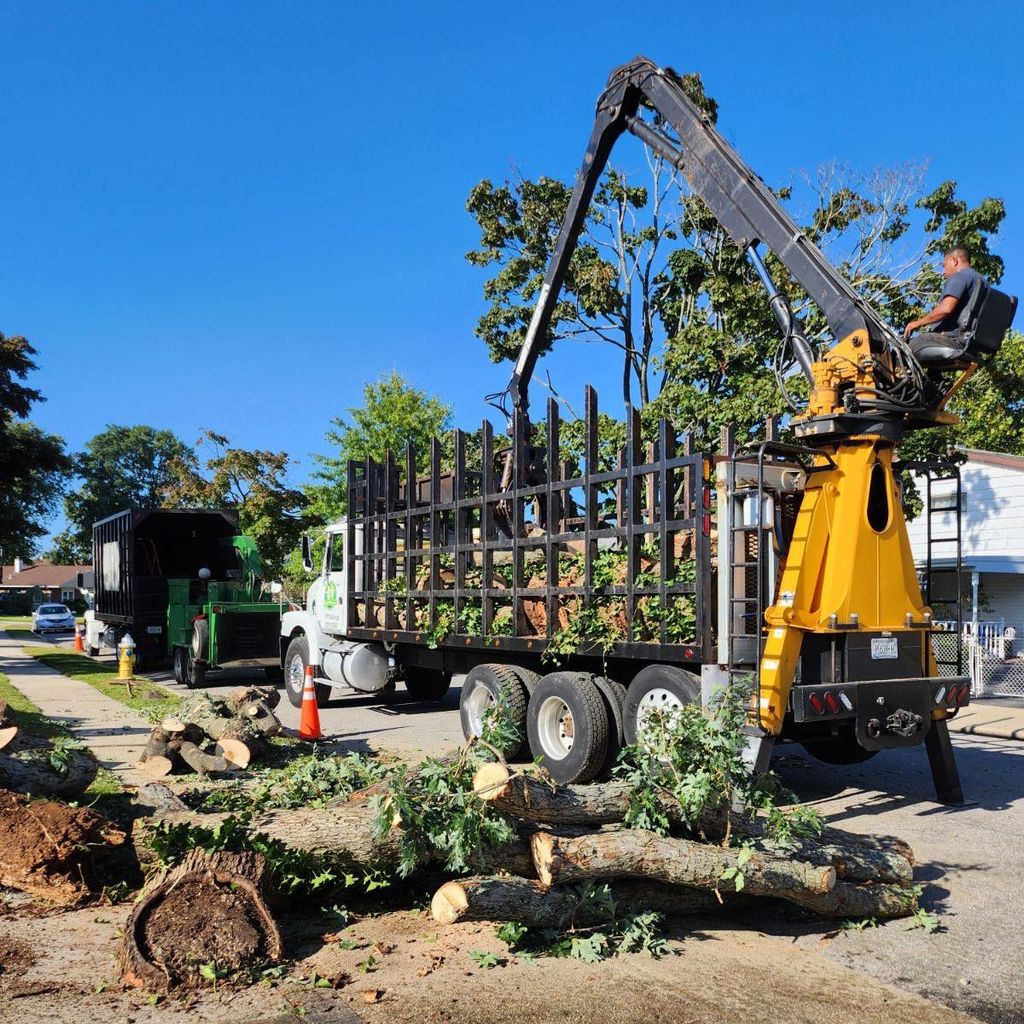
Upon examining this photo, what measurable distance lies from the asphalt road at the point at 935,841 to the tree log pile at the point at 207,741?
3.74 ft

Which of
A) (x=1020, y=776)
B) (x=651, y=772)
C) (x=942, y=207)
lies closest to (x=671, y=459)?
(x=651, y=772)

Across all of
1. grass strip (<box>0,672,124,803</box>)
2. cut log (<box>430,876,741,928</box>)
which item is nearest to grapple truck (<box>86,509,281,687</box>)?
grass strip (<box>0,672,124,803</box>)

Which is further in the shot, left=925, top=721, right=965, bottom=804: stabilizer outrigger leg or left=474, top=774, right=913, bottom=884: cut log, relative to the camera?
left=925, top=721, right=965, bottom=804: stabilizer outrigger leg

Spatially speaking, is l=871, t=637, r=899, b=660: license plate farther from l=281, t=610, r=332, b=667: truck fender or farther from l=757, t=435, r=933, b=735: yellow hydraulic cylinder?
l=281, t=610, r=332, b=667: truck fender

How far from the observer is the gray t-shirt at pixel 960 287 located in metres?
7.59

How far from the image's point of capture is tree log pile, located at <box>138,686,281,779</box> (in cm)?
834

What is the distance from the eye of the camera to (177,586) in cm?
1911

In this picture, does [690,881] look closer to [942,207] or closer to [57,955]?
[57,955]

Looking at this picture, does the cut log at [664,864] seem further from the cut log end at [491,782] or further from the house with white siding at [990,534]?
the house with white siding at [990,534]

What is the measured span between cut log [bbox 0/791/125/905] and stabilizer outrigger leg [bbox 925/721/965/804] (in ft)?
20.9

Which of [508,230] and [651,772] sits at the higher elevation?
[508,230]

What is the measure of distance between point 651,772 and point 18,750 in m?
4.98

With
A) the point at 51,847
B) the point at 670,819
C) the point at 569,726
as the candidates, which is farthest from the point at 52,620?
the point at 670,819

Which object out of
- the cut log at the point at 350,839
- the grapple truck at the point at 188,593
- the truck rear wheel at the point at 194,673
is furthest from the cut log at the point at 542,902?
the truck rear wheel at the point at 194,673
